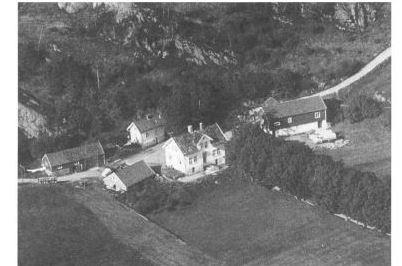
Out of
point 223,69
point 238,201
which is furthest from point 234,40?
point 238,201

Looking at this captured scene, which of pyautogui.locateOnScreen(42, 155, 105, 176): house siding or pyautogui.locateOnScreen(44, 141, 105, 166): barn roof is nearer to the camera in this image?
pyautogui.locateOnScreen(42, 155, 105, 176): house siding

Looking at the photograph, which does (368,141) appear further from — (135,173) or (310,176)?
(135,173)

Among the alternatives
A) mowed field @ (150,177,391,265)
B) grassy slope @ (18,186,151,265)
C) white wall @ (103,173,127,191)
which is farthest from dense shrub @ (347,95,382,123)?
grassy slope @ (18,186,151,265)

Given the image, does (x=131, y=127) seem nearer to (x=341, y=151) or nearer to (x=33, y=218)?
(x=33, y=218)

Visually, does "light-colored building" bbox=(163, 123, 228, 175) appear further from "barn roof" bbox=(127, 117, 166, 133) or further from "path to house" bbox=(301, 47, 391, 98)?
"path to house" bbox=(301, 47, 391, 98)

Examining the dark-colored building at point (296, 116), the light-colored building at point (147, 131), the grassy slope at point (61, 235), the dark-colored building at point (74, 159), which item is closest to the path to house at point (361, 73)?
the dark-colored building at point (296, 116)
